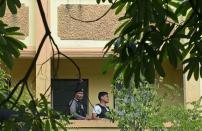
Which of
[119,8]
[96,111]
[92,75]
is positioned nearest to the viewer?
[119,8]

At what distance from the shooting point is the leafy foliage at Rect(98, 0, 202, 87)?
15.9 feet

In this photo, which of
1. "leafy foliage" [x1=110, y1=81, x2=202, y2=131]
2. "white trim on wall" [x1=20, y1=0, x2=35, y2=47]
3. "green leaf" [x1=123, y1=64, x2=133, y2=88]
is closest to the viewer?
"green leaf" [x1=123, y1=64, x2=133, y2=88]

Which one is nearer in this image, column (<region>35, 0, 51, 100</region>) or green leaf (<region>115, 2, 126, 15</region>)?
green leaf (<region>115, 2, 126, 15</region>)

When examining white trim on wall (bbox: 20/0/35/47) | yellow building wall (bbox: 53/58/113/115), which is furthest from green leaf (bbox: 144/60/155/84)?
yellow building wall (bbox: 53/58/113/115)

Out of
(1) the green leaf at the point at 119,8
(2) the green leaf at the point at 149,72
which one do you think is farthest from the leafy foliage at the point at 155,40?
(1) the green leaf at the point at 119,8

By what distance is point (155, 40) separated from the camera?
4809mm

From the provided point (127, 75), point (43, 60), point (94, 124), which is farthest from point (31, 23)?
point (127, 75)

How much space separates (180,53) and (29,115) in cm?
111

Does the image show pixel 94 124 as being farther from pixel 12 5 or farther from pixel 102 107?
pixel 12 5

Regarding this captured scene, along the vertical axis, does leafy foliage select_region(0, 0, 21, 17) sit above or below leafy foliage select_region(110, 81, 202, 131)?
above

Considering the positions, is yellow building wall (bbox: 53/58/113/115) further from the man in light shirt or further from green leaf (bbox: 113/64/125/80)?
green leaf (bbox: 113/64/125/80)

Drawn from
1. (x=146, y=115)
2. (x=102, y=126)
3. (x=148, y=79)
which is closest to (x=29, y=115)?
(x=148, y=79)

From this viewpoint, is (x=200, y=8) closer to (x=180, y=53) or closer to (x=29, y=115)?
(x=180, y=53)

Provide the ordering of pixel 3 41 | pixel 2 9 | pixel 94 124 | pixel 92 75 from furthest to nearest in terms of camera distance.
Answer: pixel 92 75 < pixel 94 124 < pixel 2 9 < pixel 3 41
